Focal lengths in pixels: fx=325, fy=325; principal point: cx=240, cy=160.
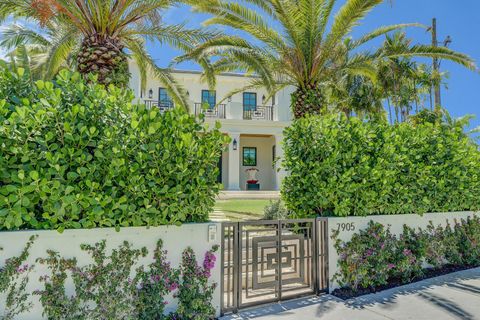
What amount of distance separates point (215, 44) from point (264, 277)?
661cm

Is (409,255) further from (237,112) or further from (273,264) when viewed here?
(237,112)

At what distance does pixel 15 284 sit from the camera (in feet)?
11.8

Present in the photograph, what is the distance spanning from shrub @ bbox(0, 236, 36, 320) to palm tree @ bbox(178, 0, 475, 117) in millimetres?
6870

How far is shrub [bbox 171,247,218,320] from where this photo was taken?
4.39 meters

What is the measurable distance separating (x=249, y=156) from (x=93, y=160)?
19.9 metres

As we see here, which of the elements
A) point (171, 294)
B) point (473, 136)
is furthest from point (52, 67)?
point (473, 136)

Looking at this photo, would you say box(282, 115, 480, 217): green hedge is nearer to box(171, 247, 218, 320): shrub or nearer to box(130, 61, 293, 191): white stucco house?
box(171, 247, 218, 320): shrub

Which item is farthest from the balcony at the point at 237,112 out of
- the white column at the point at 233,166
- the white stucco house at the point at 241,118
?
the white column at the point at 233,166

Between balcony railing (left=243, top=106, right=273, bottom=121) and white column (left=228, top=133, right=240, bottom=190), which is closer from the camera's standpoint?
white column (left=228, top=133, right=240, bottom=190)

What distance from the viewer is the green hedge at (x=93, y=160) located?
11.7ft

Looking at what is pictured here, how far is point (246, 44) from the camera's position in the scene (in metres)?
9.96

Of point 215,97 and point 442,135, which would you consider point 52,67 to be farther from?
point 215,97

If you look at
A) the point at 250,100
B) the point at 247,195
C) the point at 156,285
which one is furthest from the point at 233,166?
the point at 156,285

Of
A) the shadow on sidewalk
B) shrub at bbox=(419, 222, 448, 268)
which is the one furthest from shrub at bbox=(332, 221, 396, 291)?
shrub at bbox=(419, 222, 448, 268)
